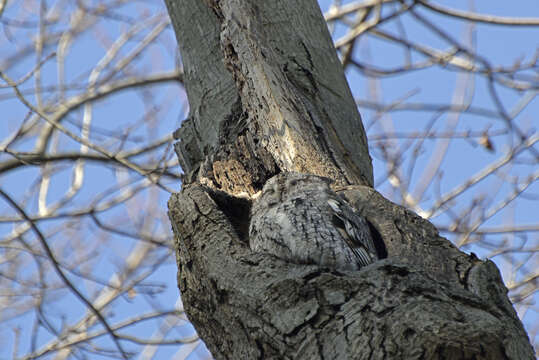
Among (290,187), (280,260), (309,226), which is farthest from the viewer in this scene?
(290,187)

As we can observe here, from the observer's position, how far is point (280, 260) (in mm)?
2170

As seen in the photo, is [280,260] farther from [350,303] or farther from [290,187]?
[290,187]

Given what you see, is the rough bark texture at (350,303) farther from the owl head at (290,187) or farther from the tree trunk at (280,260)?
the owl head at (290,187)

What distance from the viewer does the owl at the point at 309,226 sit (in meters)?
2.53

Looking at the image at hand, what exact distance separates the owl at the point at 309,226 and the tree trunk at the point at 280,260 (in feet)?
0.24

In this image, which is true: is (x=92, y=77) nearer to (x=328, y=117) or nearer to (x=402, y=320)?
(x=328, y=117)

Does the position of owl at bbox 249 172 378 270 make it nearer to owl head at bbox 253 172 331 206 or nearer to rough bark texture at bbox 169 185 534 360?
owl head at bbox 253 172 331 206

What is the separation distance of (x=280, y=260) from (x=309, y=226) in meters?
0.51

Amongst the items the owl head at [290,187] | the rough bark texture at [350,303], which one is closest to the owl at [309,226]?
the owl head at [290,187]

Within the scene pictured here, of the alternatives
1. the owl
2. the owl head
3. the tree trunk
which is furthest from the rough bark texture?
the owl head

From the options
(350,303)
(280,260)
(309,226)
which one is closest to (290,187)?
(309,226)

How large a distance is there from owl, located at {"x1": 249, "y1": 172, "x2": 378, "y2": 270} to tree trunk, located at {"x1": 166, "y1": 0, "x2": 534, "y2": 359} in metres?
0.07

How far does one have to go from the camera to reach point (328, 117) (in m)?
3.08

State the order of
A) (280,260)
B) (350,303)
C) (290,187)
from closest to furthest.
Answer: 1. (350,303)
2. (280,260)
3. (290,187)
